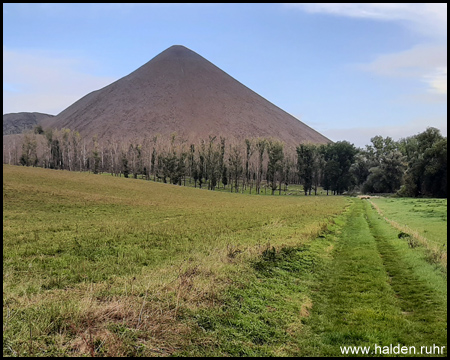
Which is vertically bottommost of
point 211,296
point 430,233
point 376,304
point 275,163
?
point 376,304

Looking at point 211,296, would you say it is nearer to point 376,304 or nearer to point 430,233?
point 376,304

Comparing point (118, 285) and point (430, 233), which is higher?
point (430, 233)

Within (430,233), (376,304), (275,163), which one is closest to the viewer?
(376,304)

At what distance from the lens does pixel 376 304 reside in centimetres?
1128

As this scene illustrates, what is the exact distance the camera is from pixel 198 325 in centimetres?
839

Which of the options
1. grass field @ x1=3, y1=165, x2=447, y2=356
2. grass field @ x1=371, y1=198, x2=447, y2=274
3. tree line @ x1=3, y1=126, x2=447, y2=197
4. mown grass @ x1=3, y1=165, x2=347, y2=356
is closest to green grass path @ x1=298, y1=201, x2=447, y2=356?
grass field @ x1=3, y1=165, x2=447, y2=356

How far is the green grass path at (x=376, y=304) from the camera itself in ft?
28.5

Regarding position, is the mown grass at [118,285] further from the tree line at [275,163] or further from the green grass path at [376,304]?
the tree line at [275,163]

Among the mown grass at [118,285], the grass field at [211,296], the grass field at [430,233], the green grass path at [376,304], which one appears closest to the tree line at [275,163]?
the grass field at [430,233]

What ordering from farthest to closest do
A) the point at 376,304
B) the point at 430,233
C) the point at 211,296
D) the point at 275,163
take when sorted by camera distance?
1. the point at 275,163
2. the point at 430,233
3. the point at 376,304
4. the point at 211,296

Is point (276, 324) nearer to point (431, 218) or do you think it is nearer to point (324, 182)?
point (431, 218)

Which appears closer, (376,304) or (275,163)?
(376,304)

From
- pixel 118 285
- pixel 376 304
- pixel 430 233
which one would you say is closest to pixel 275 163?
pixel 430 233

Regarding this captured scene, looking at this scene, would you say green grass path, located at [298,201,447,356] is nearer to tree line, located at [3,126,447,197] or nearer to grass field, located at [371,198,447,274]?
grass field, located at [371,198,447,274]
